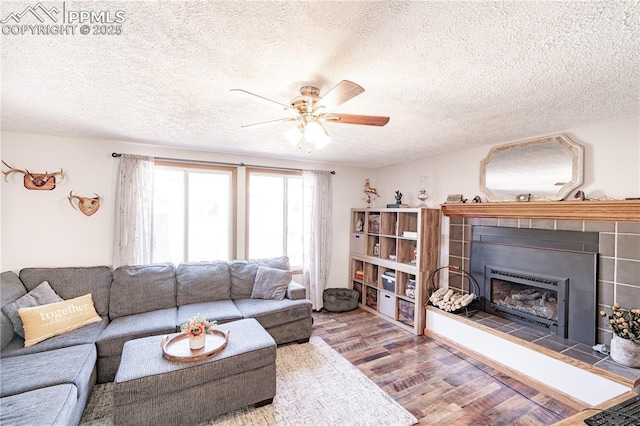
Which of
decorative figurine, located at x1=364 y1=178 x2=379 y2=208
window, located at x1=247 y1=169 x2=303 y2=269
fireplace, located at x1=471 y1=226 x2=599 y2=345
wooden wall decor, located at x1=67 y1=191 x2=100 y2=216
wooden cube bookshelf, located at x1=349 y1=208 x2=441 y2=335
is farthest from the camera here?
decorative figurine, located at x1=364 y1=178 x2=379 y2=208

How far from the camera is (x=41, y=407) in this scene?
1522mm

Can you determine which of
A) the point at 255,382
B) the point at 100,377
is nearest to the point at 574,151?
the point at 255,382

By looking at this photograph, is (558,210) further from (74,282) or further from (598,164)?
(74,282)

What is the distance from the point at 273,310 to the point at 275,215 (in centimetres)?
158

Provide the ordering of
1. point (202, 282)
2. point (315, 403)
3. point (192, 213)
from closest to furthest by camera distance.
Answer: point (315, 403), point (202, 282), point (192, 213)

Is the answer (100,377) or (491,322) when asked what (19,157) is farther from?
(491,322)

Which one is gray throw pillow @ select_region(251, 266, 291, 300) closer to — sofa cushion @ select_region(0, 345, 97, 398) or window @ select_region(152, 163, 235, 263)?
window @ select_region(152, 163, 235, 263)

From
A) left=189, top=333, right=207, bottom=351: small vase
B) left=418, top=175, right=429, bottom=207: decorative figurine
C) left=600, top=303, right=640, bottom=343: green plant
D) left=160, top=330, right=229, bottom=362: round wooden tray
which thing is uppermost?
left=418, top=175, right=429, bottom=207: decorative figurine

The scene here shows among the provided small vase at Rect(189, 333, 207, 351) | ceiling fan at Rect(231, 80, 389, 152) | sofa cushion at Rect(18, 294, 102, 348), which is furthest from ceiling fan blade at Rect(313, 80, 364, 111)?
sofa cushion at Rect(18, 294, 102, 348)

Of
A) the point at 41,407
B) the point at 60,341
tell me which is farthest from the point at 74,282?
the point at 41,407

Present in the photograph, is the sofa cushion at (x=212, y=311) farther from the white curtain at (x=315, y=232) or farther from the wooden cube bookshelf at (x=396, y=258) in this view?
the wooden cube bookshelf at (x=396, y=258)

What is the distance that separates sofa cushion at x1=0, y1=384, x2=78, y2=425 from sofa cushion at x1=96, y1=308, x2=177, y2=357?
653 millimetres

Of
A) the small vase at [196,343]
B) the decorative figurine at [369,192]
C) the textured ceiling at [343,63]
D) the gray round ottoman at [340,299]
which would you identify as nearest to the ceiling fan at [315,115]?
the textured ceiling at [343,63]

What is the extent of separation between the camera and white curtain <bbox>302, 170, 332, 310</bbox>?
14.0 ft
